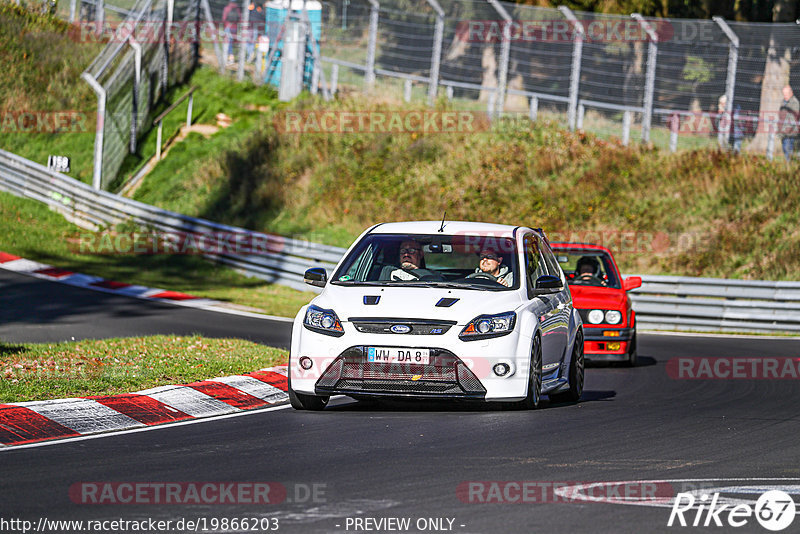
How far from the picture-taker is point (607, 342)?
51.9 feet

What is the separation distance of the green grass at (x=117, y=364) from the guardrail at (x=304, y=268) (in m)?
10.9

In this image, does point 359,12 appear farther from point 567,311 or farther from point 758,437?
point 758,437

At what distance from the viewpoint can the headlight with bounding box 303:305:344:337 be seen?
10078 mm

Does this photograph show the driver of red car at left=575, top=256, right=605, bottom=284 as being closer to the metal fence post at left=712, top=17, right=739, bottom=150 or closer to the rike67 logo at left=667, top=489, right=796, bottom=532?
the rike67 logo at left=667, top=489, right=796, bottom=532

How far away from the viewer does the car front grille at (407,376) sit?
984 centimetres

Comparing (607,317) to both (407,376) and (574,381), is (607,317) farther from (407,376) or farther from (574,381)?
(407,376)

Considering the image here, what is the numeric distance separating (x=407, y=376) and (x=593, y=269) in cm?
786

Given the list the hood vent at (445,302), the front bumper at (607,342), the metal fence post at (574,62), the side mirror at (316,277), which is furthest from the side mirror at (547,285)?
the metal fence post at (574,62)

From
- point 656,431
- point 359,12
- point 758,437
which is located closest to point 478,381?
point 656,431

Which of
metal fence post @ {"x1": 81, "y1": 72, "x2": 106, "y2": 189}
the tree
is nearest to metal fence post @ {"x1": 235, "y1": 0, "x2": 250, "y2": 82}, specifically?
metal fence post @ {"x1": 81, "y1": 72, "x2": 106, "y2": 189}

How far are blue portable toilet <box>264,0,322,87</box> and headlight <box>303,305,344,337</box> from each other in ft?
88.4

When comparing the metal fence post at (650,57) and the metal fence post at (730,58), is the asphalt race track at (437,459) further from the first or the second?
the metal fence post at (650,57)

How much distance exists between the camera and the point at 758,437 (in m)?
9.59

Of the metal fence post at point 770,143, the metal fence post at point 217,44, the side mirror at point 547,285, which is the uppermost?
the metal fence post at point 217,44
